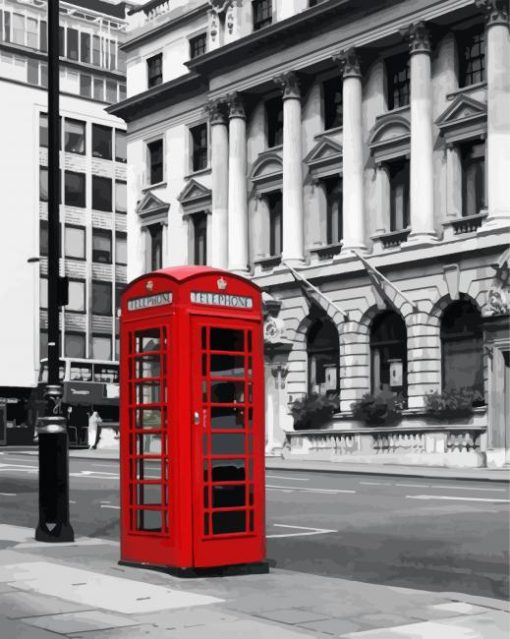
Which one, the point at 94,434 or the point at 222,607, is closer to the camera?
the point at 222,607

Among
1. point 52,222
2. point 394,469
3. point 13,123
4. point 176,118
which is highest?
point 13,123

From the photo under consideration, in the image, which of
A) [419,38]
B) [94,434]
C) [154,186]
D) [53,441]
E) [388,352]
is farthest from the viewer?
[94,434]

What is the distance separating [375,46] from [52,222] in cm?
2929

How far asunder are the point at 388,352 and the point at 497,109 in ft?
28.9

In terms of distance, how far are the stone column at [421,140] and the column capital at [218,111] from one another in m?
10.1

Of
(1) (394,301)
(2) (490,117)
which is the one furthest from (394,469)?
(2) (490,117)

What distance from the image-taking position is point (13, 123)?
7469cm

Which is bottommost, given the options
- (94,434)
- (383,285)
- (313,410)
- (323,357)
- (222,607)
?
(222,607)

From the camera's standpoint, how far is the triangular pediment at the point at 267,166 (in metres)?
45.0

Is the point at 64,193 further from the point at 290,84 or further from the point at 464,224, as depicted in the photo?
the point at 464,224

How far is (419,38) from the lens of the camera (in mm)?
39031

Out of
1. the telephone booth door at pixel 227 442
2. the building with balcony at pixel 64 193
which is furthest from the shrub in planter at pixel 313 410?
the building with balcony at pixel 64 193

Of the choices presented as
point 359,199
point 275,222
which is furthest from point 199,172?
point 359,199

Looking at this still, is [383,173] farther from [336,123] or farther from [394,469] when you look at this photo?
[394,469]
